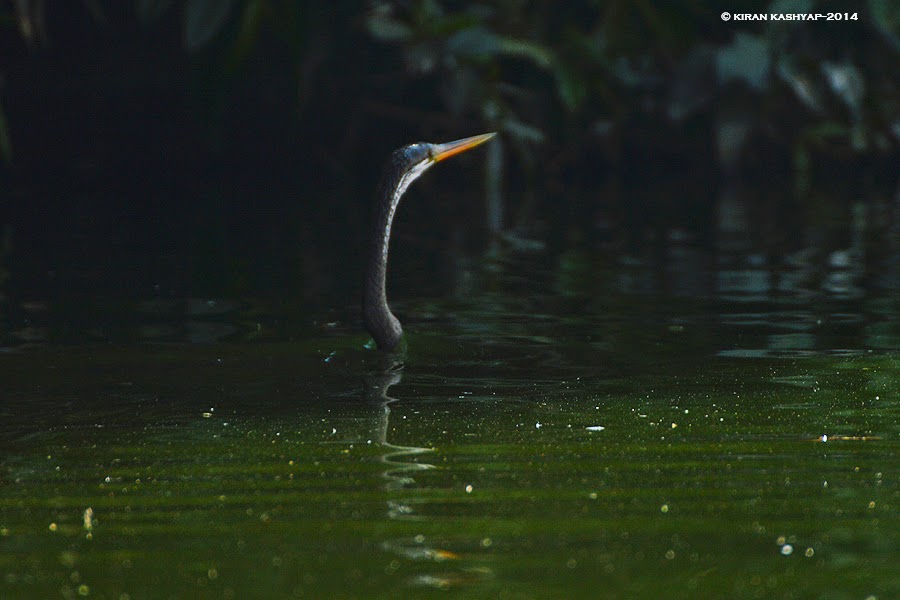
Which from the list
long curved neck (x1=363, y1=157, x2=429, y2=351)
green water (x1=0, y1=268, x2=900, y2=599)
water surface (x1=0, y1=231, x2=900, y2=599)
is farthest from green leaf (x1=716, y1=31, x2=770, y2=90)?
long curved neck (x1=363, y1=157, x2=429, y2=351)

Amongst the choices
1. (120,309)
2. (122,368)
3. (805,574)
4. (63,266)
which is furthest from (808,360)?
(63,266)

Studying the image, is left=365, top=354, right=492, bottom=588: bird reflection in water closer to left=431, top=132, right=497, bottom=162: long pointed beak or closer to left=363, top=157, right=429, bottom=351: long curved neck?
left=363, top=157, right=429, bottom=351: long curved neck

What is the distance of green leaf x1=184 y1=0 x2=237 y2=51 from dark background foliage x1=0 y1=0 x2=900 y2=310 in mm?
18

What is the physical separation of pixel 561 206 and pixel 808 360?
9152 millimetres

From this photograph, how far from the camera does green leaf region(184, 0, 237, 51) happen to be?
11617 millimetres

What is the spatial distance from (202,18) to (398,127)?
813 centimetres

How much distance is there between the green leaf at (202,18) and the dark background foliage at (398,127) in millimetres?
18

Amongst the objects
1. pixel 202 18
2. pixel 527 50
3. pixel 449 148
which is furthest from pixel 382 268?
pixel 527 50

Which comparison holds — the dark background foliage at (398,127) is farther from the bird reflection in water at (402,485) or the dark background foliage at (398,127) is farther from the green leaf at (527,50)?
the bird reflection in water at (402,485)

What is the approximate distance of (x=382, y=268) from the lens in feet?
21.3

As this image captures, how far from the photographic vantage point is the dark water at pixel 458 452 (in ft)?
10.5

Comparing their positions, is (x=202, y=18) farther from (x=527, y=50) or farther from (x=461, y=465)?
(x=461, y=465)

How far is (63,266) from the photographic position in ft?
32.2

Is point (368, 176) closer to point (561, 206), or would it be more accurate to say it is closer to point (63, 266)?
point (561, 206)
